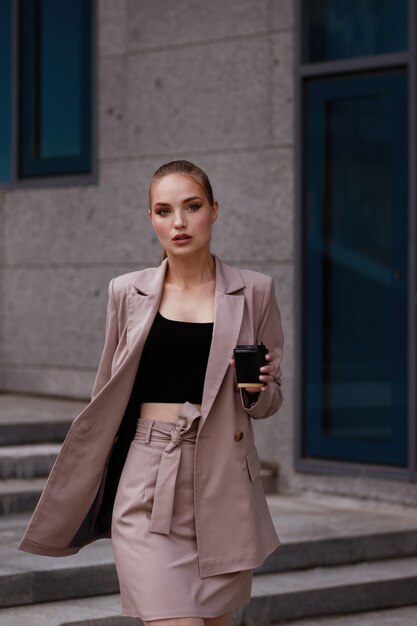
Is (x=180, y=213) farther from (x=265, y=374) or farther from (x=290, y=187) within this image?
(x=290, y=187)

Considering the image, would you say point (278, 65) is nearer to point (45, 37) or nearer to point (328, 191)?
point (328, 191)

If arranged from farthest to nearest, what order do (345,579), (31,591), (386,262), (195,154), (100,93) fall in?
(100,93) → (195,154) → (386,262) → (345,579) → (31,591)

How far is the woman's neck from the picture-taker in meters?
4.10

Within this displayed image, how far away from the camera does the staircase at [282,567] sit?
5949 mm

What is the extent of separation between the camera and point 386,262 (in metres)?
8.16

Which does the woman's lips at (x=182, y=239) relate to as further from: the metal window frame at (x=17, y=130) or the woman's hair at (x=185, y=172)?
the metal window frame at (x=17, y=130)

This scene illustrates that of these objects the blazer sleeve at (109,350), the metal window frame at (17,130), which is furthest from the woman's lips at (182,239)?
the metal window frame at (17,130)

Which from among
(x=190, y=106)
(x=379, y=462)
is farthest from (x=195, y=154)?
(x=379, y=462)

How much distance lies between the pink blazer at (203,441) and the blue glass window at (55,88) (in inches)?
232

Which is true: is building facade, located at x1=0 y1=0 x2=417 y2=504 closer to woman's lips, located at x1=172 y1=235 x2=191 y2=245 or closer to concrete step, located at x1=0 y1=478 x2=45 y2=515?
concrete step, located at x1=0 y1=478 x2=45 y2=515

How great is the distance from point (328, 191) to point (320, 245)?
353mm

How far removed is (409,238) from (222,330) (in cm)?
424

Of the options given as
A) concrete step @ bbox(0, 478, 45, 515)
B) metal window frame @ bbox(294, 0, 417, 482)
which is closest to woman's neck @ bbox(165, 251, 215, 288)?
concrete step @ bbox(0, 478, 45, 515)

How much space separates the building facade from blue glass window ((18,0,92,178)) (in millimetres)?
51
